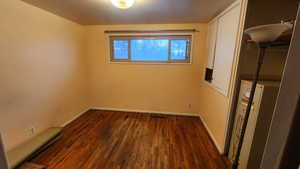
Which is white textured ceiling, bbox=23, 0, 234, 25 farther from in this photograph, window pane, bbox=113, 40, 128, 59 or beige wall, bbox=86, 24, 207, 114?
window pane, bbox=113, 40, 128, 59

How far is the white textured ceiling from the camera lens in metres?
1.88

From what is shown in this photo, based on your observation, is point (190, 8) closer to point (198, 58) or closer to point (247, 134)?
point (198, 58)

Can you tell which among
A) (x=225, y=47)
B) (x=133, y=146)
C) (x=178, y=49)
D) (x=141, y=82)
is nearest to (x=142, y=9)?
(x=178, y=49)

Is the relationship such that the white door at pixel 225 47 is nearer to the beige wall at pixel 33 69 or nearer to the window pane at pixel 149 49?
the window pane at pixel 149 49

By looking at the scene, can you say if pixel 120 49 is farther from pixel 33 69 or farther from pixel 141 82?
pixel 33 69

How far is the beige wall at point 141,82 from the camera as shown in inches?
125

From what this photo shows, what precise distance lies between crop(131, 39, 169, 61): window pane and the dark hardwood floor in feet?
5.16

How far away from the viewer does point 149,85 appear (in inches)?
132

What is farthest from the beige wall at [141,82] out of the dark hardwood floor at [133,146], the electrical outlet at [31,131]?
the electrical outlet at [31,131]

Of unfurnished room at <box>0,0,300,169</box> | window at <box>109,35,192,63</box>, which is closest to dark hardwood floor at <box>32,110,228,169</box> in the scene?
unfurnished room at <box>0,0,300,169</box>

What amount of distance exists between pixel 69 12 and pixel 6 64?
51.3 inches

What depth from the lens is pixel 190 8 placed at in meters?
2.07

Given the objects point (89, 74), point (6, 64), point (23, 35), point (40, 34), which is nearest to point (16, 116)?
point (6, 64)

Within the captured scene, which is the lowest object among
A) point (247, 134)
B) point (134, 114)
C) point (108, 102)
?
point (134, 114)
